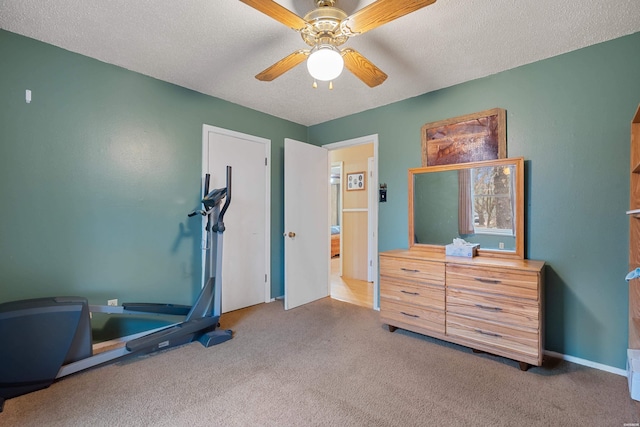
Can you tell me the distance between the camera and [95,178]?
7.80 feet

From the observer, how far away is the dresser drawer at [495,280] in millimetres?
2023

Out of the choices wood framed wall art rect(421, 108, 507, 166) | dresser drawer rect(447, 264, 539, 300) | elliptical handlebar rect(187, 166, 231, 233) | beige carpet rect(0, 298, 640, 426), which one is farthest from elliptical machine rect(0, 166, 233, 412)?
wood framed wall art rect(421, 108, 507, 166)

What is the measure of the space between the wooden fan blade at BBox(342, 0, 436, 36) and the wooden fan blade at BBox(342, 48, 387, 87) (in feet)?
0.47

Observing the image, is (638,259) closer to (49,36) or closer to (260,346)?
(260,346)

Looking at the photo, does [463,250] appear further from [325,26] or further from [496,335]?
[325,26]

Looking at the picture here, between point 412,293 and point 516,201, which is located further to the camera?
point 412,293

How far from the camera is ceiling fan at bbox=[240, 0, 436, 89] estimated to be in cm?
138

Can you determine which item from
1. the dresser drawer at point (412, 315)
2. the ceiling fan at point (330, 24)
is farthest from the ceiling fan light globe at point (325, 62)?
the dresser drawer at point (412, 315)

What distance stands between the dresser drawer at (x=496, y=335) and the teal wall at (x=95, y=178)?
8.11 ft

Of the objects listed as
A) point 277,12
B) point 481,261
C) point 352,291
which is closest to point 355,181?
point 352,291

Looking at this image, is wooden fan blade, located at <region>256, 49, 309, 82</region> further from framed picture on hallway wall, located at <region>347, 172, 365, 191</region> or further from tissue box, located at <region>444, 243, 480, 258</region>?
framed picture on hallway wall, located at <region>347, 172, 365, 191</region>

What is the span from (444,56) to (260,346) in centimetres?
280

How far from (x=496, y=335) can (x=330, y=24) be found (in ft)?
7.75

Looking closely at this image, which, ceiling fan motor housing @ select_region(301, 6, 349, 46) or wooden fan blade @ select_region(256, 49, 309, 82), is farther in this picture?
wooden fan blade @ select_region(256, 49, 309, 82)
